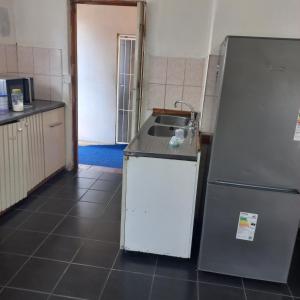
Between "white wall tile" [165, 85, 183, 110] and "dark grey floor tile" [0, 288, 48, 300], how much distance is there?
7.29 feet

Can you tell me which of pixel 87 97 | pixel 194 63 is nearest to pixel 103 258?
pixel 194 63

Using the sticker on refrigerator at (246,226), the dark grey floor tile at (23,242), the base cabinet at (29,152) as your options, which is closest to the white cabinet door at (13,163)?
the base cabinet at (29,152)

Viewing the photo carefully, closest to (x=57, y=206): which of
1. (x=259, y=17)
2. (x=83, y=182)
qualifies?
(x=83, y=182)

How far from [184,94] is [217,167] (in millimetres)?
1592

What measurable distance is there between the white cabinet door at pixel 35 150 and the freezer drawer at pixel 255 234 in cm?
185

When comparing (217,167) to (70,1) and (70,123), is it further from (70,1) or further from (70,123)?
(70,1)

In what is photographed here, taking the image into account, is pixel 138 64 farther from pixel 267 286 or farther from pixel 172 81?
pixel 267 286

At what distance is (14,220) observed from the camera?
2660mm

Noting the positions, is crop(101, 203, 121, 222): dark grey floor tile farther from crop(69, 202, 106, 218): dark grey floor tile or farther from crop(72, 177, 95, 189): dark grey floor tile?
crop(72, 177, 95, 189): dark grey floor tile

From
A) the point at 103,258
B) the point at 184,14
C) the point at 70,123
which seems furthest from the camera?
the point at 70,123

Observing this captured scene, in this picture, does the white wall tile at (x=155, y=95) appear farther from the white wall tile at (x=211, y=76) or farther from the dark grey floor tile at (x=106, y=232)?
the dark grey floor tile at (x=106, y=232)

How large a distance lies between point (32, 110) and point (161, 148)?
1.52 metres

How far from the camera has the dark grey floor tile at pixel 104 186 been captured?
3.43 metres

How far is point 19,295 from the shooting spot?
1841mm
